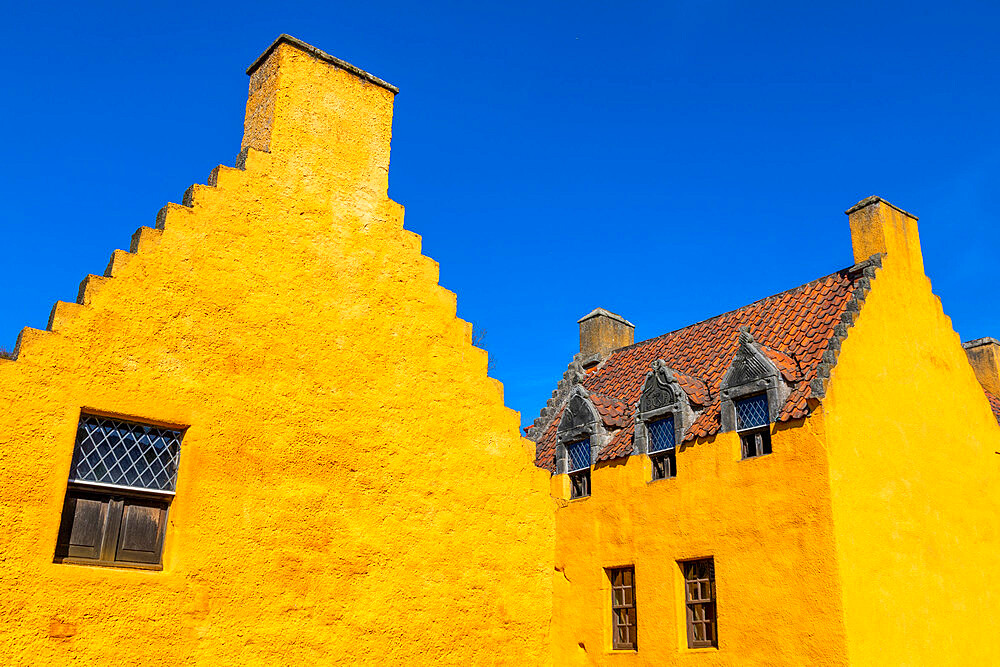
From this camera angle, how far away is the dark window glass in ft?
52.5

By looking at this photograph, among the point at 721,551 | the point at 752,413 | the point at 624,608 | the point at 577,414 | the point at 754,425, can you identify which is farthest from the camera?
the point at 577,414

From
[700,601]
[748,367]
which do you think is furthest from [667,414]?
[700,601]

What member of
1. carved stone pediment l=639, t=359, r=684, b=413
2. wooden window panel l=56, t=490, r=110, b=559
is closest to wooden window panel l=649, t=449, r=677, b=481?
carved stone pediment l=639, t=359, r=684, b=413

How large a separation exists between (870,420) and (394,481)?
10128 millimetres

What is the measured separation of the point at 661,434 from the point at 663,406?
572mm

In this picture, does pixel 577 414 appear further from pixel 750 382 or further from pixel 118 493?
pixel 118 493

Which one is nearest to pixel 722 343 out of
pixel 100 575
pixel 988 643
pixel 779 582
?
pixel 779 582

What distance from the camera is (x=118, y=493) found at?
793 cm

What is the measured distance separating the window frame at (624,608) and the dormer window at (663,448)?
6.54 feet

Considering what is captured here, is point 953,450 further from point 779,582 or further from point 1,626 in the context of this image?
point 1,626

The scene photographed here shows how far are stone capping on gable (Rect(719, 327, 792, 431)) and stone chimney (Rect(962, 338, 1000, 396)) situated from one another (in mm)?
9178

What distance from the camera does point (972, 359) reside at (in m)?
22.8

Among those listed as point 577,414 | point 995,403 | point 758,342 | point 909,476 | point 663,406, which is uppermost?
point 758,342

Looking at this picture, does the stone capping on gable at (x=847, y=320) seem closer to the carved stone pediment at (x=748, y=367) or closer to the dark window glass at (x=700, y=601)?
the carved stone pediment at (x=748, y=367)
